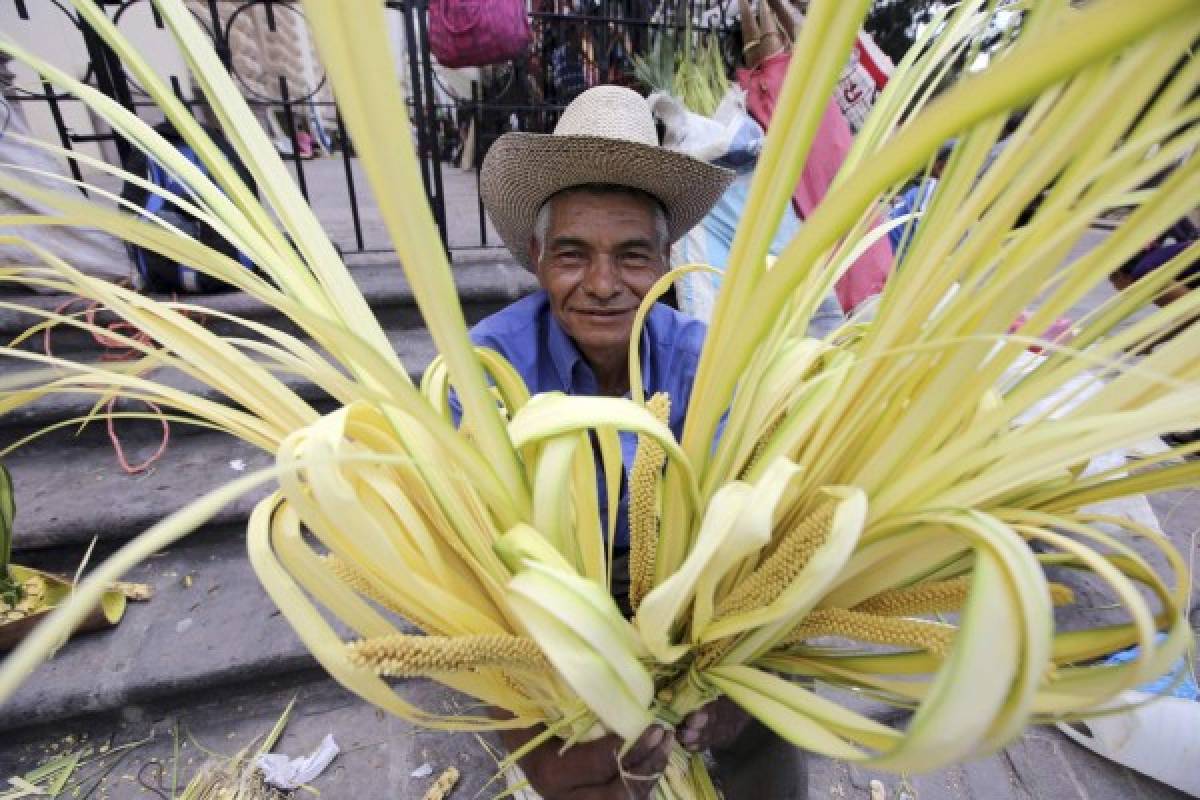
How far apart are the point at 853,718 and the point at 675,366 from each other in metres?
0.78

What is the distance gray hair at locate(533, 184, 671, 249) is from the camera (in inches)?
37.9

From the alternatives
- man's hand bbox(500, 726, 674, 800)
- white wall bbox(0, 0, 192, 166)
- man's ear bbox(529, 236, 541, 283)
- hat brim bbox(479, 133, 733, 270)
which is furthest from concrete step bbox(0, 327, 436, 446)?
white wall bbox(0, 0, 192, 166)

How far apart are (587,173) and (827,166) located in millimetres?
1176

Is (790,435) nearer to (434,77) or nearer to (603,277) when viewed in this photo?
(603,277)

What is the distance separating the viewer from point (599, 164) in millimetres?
911

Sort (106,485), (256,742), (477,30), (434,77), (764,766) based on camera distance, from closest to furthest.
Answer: (764,766) → (256,742) → (106,485) → (477,30) → (434,77)

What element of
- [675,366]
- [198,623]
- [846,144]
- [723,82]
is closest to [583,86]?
[723,82]

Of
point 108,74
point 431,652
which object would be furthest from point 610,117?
point 108,74

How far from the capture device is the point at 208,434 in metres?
1.67

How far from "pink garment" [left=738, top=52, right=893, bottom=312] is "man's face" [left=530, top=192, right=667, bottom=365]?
0.93 m

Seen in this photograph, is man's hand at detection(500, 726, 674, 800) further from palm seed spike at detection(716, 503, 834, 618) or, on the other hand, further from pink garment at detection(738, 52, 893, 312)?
pink garment at detection(738, 52, 893, 312)

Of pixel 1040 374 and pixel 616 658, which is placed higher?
pixel 1040 374

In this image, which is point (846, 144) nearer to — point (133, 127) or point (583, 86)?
point (583, 86)

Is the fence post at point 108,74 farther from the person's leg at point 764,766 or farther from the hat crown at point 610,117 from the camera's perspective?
the person's leg at point 764,766
